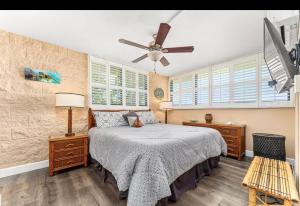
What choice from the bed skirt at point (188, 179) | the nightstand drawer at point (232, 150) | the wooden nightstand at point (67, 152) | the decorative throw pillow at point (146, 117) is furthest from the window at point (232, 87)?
the wooden nightstand at point (67, 152)

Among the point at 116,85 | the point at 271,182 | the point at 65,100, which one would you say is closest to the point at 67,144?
the point at 65,100

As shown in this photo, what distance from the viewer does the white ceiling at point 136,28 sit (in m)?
2.03

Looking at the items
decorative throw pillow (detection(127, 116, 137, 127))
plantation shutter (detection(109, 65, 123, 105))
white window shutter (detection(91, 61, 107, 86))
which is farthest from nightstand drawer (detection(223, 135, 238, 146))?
white window shutter (detection(91, 61, 107, 86))

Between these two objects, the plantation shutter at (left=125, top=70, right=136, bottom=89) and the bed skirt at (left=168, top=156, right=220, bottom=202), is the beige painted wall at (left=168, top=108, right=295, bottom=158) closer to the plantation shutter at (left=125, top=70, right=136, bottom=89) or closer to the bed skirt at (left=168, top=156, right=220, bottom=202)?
the bed skirt at (left=168, top=156, right=220, bottom=202)

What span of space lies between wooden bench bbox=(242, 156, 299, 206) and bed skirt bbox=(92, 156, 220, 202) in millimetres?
794

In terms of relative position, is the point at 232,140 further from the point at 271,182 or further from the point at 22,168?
the point at 22,168

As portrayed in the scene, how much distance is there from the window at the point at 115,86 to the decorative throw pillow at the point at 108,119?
1.34ft

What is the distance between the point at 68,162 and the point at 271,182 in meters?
Result: 2.92

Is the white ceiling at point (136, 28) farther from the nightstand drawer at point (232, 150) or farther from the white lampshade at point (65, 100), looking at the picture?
the nightstand drawer at point (232, 150)

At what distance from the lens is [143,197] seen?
1.40m

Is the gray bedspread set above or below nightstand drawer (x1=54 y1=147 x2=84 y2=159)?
above

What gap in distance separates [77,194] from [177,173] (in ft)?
4.41

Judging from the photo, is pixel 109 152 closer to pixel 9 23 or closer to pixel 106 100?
pixel 106 100

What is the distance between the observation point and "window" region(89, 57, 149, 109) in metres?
3.60
